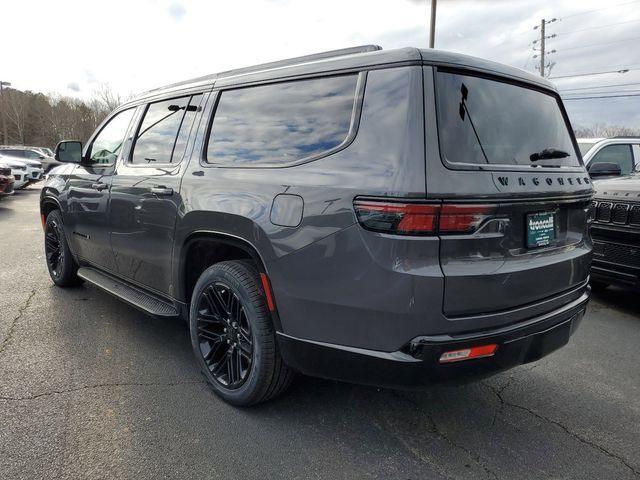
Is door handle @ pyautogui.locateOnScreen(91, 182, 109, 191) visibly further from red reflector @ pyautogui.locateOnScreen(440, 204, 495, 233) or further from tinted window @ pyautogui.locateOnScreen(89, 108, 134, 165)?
red reflector @ pyautogui.locateOnScreen(440, 204, 495, 233)

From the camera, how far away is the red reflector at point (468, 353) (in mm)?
1995

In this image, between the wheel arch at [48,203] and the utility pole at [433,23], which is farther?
the utility pole at [433,23]

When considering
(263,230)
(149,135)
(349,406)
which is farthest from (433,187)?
(149,135)

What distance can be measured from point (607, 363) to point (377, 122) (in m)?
2.80

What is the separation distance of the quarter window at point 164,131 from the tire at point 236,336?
95 cm

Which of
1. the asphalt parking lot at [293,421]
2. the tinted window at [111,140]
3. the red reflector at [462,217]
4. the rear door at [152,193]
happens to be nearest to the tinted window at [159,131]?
the rear door at [152,193]

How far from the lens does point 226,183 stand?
2627 millimetres

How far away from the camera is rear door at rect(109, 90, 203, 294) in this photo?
3064mm

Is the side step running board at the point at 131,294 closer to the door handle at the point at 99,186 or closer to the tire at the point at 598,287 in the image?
the door handle at the point at 99,186

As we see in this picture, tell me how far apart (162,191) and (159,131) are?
0.63 m

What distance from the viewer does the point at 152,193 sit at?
316 centimetres

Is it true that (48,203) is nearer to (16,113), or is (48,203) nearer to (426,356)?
(426,356)

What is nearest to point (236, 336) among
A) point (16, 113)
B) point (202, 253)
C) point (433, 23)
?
point (202, 253)

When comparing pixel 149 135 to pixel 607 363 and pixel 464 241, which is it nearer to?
pixel 464 241
